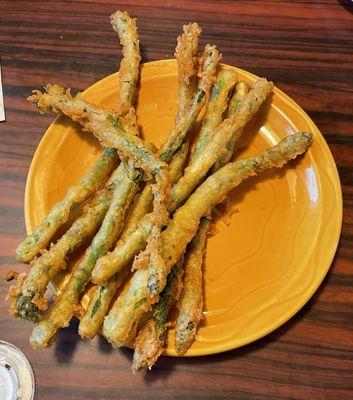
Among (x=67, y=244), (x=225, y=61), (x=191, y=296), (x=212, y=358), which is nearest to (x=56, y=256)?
(x=67, y=244)

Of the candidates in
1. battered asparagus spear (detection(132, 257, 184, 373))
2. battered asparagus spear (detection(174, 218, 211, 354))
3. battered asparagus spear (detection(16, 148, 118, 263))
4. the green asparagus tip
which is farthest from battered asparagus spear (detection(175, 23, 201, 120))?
the green asparagus tip

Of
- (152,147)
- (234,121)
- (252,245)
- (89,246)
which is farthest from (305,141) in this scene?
(89,246)

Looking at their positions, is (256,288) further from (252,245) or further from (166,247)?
(166,247)

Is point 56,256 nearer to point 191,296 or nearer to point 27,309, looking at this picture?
point 27,309

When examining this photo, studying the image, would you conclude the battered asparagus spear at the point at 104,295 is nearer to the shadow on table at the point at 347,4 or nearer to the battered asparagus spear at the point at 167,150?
the battered asparagus spear at the point at 167,150

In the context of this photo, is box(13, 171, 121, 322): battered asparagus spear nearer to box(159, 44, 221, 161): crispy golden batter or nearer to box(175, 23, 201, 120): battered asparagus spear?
box(159, 44, 221, 161): crispy golden batter
